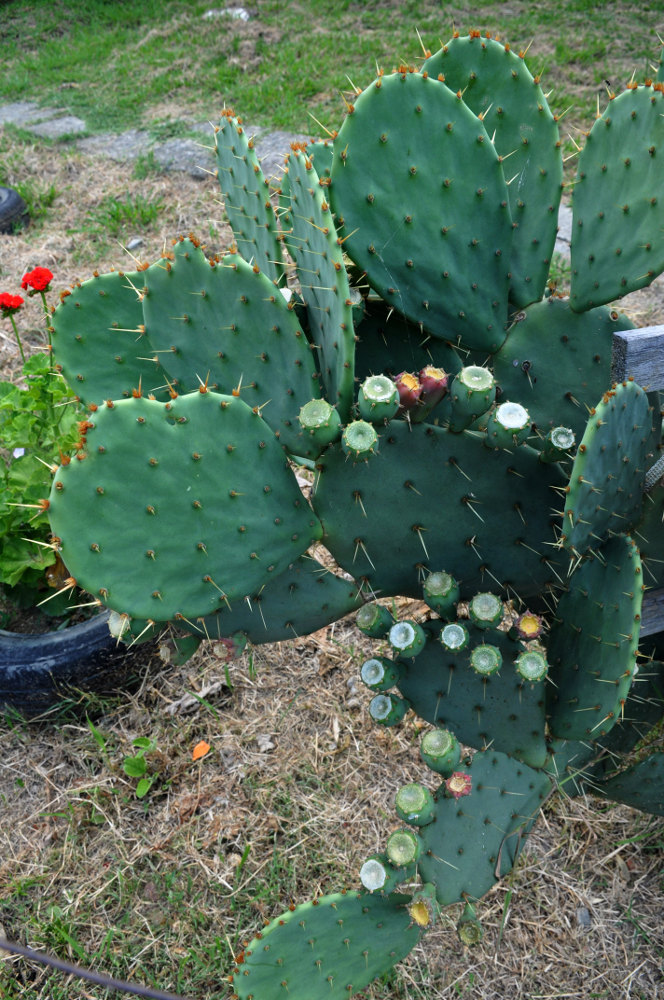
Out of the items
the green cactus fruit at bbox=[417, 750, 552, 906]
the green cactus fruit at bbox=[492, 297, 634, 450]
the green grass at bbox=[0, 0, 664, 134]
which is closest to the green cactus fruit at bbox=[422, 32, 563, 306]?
the green cactus fruit at bbox=[492, 297, 634, 450]

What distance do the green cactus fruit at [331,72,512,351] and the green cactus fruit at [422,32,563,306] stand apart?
0.12m

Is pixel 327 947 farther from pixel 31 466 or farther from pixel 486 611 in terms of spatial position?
pixel 31 466

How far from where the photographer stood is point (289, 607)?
53.3 inches

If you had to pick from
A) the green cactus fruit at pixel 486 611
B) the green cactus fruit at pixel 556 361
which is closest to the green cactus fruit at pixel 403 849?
the green cactus fruit at pixel 486 611

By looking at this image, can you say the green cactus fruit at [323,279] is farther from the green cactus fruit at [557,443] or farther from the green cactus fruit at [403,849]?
the green cactus fruit at [403,849]

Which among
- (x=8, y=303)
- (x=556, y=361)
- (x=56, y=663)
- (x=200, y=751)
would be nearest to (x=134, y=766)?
(x=200, y=751)

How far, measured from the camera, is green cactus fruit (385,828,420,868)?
1.15 meters

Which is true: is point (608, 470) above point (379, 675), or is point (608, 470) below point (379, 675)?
above

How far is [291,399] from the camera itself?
1.29m

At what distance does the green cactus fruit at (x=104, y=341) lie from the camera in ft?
4.72

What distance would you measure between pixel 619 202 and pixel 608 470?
569mm

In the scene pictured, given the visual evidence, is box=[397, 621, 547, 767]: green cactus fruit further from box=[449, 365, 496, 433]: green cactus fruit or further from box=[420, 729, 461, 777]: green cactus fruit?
box=[449, 365, 496, 433]: green cactus fruit

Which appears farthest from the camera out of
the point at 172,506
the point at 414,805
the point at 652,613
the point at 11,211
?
the point at 11,211

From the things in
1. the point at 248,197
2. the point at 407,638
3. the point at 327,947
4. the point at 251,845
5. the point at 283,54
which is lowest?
the point at 251,845
